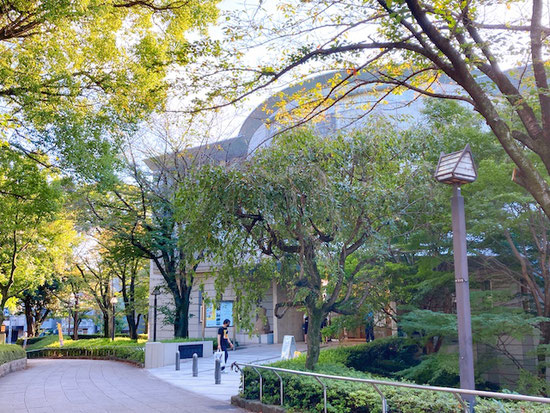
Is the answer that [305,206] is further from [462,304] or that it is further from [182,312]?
[182,312]

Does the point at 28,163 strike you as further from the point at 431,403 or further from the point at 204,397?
the point at 431,403

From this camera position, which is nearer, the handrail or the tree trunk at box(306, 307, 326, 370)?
the handrail

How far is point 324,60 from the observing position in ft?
26.2

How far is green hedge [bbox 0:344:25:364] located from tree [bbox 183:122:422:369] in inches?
542

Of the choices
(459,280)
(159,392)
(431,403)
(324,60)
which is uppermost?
(324,60)

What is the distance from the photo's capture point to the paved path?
1098cm

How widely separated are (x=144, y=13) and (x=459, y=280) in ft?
30.5

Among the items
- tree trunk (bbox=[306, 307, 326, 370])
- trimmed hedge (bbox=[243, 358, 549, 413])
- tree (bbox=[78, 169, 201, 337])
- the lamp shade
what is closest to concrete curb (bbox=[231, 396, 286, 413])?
trimmed hedge (bbox=[243, 358, 549, 413])

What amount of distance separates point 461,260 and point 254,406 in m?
5.92

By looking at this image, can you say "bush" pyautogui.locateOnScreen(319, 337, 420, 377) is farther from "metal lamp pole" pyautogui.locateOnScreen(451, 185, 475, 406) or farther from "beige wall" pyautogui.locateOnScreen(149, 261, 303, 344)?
"beige wall" pyautogui.locateOnScreen(149, 261, 303, 344)

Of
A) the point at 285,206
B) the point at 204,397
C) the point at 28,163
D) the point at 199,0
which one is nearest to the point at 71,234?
the point at 28,163

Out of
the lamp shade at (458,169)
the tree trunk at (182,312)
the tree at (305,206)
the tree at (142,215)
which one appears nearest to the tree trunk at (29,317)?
the tree at (142,215)

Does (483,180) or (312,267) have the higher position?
(483,180)

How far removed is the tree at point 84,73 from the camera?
10656mm
